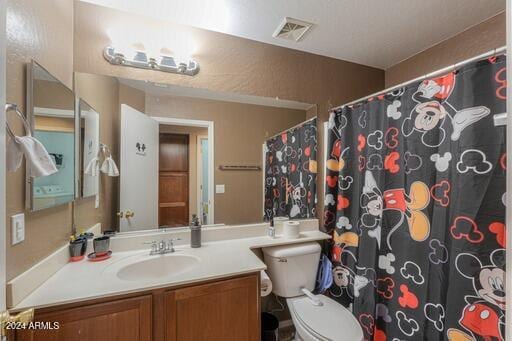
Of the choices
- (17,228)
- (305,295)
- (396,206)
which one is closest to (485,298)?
(396,206)

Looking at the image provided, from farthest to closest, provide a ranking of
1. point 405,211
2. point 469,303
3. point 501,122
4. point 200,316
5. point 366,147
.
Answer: point 366,147 → point 405,211 → point 200,316 → point 469,303 → point 501,122

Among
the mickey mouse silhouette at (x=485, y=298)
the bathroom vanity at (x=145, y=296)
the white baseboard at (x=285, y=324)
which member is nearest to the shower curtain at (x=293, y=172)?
the bathroom vanity at (x=145, y=296)

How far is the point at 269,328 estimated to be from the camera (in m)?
1.62

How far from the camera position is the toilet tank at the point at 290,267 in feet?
5.31

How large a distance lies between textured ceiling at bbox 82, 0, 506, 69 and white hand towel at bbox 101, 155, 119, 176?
3.22ft

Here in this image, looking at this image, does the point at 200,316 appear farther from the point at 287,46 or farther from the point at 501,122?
the point at 287,46

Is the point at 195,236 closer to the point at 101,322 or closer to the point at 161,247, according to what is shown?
the point at 161,247

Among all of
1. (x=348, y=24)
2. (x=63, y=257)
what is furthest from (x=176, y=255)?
(x=348, y=24)

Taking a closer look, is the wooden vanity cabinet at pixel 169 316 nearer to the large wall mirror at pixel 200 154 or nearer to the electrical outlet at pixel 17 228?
the electrical outlet at pixel 17 228

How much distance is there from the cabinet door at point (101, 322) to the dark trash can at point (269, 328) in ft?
2.86

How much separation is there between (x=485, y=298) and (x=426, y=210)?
0.41m

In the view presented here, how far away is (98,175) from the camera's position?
1442 millimetres

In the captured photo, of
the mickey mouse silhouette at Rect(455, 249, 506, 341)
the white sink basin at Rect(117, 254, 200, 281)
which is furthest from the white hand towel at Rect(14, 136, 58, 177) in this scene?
the mickey mouse silhouette at Rect(455, 249, 506, 341)

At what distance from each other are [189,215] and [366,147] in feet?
4.34
